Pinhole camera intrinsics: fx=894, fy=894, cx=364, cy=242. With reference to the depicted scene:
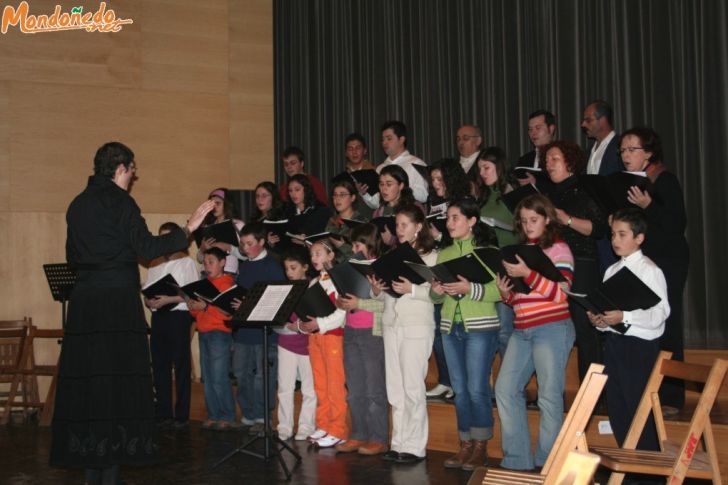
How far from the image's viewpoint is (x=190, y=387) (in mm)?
7062

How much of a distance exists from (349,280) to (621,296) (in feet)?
5.75

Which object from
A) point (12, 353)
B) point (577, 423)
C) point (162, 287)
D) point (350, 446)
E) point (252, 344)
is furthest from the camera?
point (12, 353)

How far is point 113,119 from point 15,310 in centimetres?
200

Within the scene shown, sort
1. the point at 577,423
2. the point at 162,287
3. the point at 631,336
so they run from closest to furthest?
1. the point at 577,423
2. the point at 631,336
3. the point at 162,287

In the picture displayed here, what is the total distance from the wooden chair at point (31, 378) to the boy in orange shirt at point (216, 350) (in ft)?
4.56

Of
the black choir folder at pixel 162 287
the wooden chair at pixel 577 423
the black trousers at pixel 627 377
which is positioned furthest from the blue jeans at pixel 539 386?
the black choir folder at pixel 162 287

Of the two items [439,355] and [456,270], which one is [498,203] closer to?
[456,270]

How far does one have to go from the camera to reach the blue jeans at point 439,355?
589 cm

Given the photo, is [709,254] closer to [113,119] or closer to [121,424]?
[121,424]

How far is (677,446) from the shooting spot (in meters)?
3.65

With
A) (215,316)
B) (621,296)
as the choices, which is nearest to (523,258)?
(621,296)

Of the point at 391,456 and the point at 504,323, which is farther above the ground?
the point at 504,323

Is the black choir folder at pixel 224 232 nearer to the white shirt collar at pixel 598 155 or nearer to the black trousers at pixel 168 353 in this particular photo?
the black trousers at pixel 168 353

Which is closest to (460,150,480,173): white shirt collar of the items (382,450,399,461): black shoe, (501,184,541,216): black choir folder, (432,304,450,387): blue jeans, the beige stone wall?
(432,304,450,387): blue jeans
